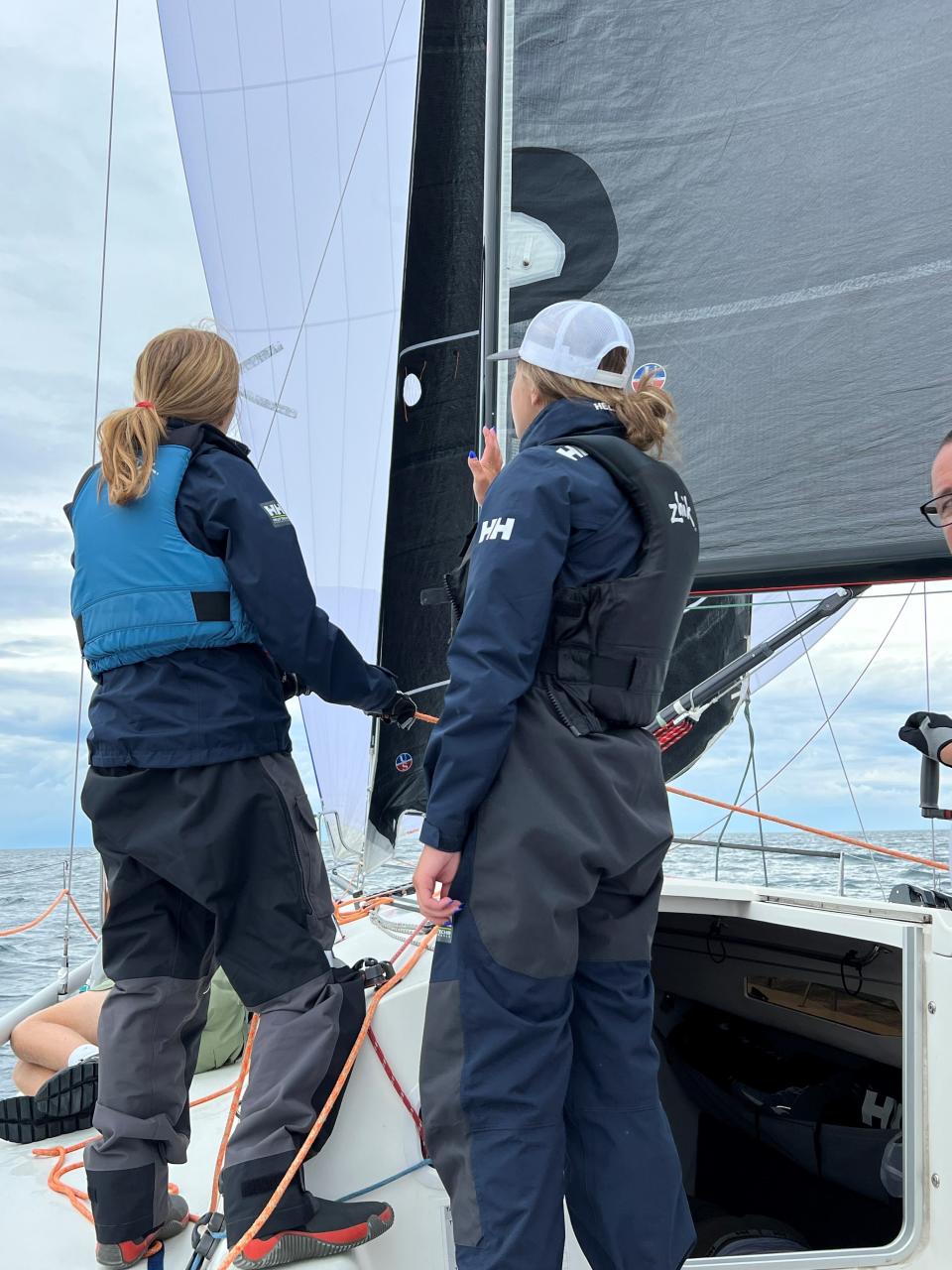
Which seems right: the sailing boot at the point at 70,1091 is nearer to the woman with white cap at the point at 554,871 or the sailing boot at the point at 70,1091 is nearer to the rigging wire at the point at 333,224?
the woman with white cap at the point at 554,871

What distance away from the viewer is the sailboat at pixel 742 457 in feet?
5.23

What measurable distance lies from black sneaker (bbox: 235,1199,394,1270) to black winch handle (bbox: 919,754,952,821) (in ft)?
3.18

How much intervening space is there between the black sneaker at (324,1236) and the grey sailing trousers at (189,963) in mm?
36

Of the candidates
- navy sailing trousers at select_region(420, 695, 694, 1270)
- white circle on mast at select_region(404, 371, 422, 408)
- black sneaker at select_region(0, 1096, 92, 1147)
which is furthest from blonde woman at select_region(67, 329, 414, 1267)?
white circle on mast at select_region(404, 371, 422, 408)

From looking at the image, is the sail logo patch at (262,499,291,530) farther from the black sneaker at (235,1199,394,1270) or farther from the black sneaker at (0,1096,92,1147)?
the black sneaker at (0,1096,92,1147)

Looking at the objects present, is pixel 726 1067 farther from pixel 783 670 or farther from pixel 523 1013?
pixel 783 670

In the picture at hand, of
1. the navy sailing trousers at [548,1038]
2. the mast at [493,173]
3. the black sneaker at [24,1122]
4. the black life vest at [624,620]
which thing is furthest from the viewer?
the mast at [493,173]

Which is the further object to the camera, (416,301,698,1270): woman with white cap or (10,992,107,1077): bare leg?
(10,992,107,1077): bare leg

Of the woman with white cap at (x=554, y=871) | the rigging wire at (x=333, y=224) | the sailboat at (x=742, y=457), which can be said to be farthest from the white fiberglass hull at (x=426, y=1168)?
the rigging wire at (x=333, y=224)

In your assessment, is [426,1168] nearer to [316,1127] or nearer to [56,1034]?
[316,1127]

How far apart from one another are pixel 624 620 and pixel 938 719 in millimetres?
659

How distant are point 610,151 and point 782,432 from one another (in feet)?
2.72

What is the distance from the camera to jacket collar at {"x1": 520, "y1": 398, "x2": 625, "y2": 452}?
1405 mm

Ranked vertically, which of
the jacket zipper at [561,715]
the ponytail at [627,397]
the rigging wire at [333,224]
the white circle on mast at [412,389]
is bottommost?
the jacket zipper at [561,715]
